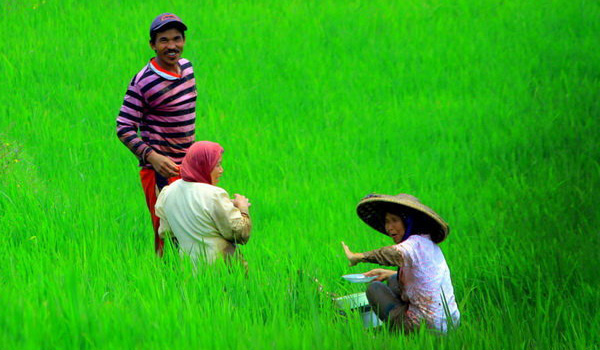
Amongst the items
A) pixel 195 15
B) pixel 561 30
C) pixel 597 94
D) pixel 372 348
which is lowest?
pixel 372 348

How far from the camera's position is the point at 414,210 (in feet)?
12.8

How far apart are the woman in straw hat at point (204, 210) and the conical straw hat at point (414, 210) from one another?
0.71 m

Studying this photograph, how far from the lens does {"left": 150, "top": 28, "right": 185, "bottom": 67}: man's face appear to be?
4.77 meters

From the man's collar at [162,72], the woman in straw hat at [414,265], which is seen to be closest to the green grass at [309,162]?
the woman in straw hat at [414,265]

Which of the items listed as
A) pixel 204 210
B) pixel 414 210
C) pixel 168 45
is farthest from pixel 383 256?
pixel 168 45

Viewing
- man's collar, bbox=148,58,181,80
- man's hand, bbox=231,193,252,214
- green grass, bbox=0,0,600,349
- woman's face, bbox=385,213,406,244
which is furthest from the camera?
man's collar, bbox=148,58,181,80

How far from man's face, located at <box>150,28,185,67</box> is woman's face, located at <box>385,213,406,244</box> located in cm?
180

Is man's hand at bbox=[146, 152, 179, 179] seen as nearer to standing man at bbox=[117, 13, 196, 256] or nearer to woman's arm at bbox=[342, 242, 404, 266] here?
standing man at bbox=[117, 13, 196, 256]

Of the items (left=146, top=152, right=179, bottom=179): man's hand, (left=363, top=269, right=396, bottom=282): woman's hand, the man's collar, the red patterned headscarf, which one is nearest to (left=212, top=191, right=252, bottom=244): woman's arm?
the red patterned headscarf

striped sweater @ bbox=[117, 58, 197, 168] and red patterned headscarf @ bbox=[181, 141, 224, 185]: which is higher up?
striped sweater @ bbox=[117, 58, 197, 168]

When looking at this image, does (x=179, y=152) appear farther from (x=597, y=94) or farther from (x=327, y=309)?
(x=597, y=94)

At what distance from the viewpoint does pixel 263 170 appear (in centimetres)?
719

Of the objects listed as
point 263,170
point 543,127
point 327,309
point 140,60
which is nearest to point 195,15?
point 140,60

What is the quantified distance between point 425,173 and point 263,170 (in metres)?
1.54
